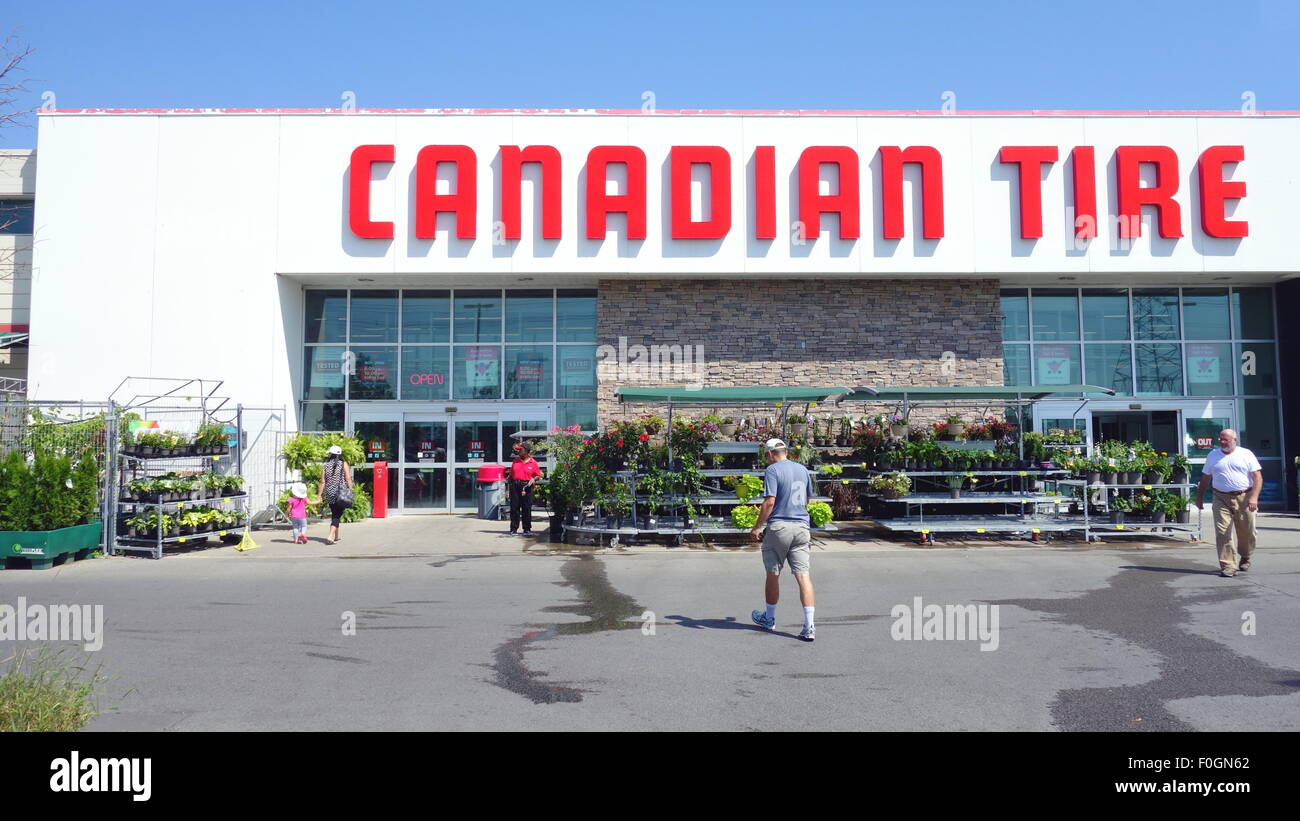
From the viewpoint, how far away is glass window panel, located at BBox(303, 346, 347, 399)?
20.5 metres

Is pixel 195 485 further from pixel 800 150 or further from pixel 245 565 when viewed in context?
pixel 800 150

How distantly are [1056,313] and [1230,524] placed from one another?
11213mm

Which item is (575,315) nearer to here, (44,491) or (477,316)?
(477,316)

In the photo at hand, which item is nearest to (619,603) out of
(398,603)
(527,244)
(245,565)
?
(398,603)

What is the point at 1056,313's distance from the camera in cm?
2098

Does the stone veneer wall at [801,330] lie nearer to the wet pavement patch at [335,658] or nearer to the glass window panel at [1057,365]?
the glass window panel at [1057,365]

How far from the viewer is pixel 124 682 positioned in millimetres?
6121

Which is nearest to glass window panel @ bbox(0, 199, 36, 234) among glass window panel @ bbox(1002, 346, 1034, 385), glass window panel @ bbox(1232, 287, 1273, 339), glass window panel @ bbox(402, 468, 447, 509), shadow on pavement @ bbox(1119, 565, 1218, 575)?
glass window panel @ bbox(402, 468, 447, 509)

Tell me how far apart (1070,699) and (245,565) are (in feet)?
37.6

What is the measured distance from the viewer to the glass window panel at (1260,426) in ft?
67.8

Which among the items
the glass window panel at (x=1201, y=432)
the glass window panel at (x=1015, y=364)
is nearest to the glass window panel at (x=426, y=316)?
the glass window panel at (x=1015, y=364)

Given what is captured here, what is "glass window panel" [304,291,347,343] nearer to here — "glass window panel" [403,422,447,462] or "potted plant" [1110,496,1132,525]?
"glass window panel" [403,422,447,462]

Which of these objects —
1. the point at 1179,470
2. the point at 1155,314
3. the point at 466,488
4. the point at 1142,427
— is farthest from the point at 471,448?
the point at 1155,314

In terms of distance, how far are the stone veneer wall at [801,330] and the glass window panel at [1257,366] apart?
256 inches
